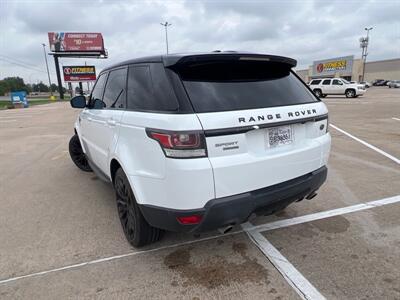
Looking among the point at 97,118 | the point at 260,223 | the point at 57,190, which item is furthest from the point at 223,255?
the point at 57,190

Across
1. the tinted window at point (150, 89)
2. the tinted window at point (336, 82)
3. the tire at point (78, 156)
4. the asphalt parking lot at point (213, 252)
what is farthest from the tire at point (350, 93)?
the tinted window at point (150, 89)

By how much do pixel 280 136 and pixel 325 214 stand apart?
5.21 ft

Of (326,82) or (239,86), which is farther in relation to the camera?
(326,82)

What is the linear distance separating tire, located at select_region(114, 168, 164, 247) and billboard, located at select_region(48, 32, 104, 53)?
193 feet

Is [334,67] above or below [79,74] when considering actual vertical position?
below

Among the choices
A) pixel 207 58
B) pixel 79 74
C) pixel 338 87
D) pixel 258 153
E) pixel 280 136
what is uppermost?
pixel 79 74

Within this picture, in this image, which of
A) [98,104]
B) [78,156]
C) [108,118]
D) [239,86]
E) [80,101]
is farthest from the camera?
[78,156]

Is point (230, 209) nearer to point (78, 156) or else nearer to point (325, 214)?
point (325, 214)

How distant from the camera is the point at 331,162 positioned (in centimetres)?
576

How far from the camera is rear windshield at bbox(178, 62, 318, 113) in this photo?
2.30 meters

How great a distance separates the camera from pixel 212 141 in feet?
7.03

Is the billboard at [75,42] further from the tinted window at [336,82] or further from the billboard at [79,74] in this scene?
the tinted window at [336,82]

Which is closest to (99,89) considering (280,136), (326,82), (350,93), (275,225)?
(280,136)

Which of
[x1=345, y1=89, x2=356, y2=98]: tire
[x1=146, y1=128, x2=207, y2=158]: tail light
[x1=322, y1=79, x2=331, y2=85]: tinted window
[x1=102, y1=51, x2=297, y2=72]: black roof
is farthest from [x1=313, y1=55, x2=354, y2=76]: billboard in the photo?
[x1=146, y1=128, x2=207, y2=158]: tail light
